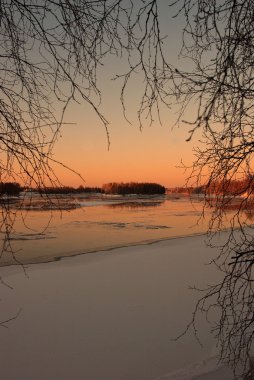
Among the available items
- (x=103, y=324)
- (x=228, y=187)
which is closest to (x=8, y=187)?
(x=228, y=187)

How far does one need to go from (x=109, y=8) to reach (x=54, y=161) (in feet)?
2.01

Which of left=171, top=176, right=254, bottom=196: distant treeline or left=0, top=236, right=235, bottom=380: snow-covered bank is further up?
left=171, top=176, right=254, bottom=196: distant treeline

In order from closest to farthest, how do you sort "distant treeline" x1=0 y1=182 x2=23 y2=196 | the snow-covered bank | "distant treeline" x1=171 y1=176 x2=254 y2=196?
"distant treeline" x1=0 y1=182 x2=23 y2=196 → "distant treeline" x1=171 y1=176 x2=254 y2=196 → the snow-covered bank

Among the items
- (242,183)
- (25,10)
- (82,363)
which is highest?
(25,10)

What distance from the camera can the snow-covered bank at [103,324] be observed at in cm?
385

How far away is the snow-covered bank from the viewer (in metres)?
3.85

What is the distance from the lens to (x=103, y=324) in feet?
15.9

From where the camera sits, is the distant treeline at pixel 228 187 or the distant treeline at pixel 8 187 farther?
the distant treeline at pixel 228 187

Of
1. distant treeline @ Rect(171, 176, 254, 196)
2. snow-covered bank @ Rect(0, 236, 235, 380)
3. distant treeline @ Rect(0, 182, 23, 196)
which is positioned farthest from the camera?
snow-covered bank @ Rect(0, 236, 235, 380)

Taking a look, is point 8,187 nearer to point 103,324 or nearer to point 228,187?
point 228,187

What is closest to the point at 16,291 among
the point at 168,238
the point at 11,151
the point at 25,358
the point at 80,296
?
the point at 80,296

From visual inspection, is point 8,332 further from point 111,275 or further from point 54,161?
point 54,161

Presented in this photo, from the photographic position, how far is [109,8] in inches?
59.9

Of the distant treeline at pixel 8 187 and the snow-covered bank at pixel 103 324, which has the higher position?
the distant treeline at pixel 8 187
